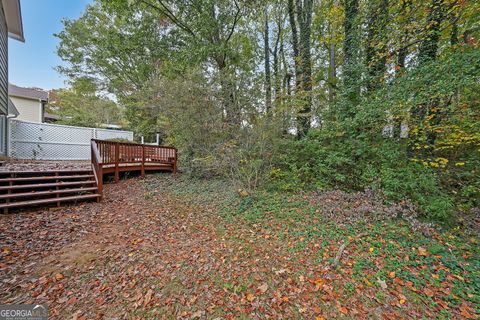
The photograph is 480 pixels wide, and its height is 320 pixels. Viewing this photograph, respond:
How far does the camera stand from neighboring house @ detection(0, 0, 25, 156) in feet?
20.2

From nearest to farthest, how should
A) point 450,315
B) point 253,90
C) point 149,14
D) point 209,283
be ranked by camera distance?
point 450,315
point 209,283
point 253,90
point 149,14

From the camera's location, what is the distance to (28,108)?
44.5 ft

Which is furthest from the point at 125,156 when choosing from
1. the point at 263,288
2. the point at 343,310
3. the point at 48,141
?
the point at 343,310

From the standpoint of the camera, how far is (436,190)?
159 inches

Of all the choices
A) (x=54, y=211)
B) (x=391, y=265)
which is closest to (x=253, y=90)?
(x=391, y=265)

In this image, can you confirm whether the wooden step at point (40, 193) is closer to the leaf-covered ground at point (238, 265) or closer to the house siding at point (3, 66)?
the leaf-covered ground at point (238, 265)

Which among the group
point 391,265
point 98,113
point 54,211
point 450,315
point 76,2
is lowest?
point 450,315

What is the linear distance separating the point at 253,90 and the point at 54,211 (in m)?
6.02

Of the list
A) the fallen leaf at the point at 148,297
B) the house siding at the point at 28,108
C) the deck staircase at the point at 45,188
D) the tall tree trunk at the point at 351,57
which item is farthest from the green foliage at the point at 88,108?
the fallen leaf at the point at 148,297

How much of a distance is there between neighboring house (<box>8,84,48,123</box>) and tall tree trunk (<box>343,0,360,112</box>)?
19.3 meters

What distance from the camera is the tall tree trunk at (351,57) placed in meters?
5.45

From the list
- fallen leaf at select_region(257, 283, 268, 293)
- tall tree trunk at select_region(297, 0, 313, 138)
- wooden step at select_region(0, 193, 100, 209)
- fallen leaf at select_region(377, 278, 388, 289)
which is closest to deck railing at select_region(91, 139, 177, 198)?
wooden step at select_region(0, 193, 100, 209)

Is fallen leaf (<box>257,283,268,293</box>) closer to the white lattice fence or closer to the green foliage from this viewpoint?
the white lattice fence

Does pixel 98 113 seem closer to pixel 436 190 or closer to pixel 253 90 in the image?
pixel 253 90
